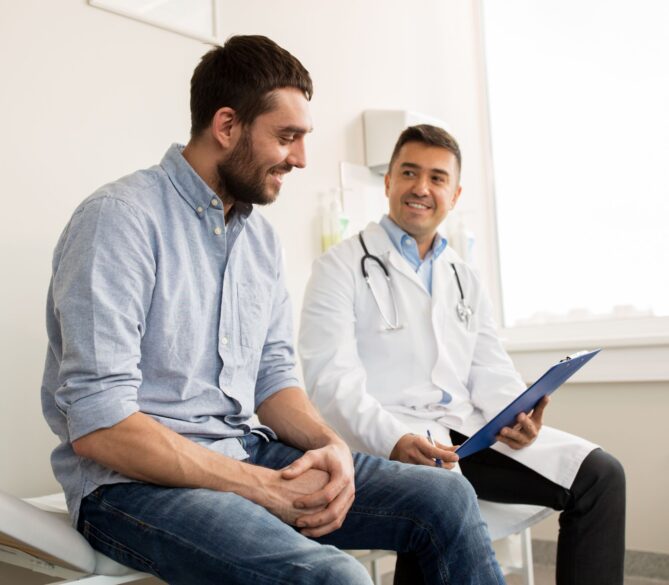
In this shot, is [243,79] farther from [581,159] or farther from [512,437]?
[581,159]

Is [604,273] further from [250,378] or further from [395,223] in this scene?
[250,378]

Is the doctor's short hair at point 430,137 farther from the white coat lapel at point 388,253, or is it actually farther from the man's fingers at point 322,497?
the man's fingers at point 322,497

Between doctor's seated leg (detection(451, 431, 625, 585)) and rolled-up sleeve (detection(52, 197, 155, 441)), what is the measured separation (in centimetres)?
105

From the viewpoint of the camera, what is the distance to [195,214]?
1.33 meters

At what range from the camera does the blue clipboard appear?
157cm

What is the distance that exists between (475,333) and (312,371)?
50 cm

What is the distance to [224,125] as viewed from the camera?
1373 mm

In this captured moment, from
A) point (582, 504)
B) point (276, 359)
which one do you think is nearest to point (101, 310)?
point (276, 359)

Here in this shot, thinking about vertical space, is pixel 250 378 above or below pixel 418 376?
above

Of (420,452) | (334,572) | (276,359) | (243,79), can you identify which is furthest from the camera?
(420,452)

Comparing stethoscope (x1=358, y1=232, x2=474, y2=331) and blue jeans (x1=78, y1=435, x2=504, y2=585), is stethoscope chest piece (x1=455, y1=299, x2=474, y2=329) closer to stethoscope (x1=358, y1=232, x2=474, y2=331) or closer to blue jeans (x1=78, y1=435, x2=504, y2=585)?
stethoscope (x1=358, y1=232, x2=474, y2=331)

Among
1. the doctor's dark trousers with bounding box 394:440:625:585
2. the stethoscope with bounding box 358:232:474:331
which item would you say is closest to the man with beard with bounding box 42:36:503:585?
the stethoscope with bounding box 358:232:474:331

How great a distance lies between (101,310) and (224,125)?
0.44m

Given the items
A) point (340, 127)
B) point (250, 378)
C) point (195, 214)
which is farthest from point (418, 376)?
point (340, 127)
